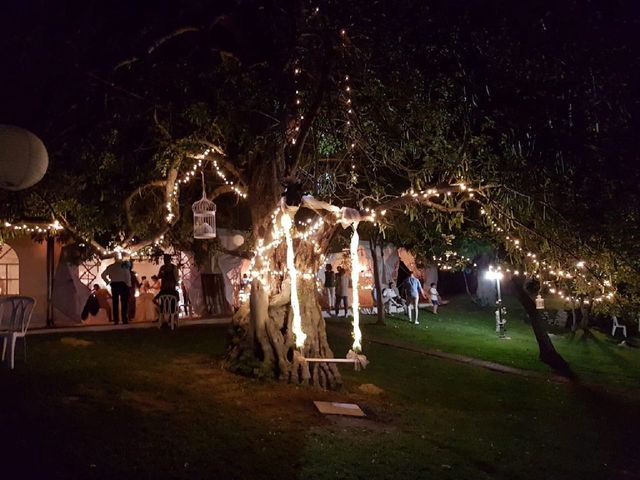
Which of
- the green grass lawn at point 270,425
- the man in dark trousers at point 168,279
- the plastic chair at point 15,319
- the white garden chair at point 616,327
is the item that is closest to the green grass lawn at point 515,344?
the white garden chair at point 616,327

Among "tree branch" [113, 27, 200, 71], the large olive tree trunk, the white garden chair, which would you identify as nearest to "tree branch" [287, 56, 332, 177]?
"tree branch" [113, 27, 200, 71]

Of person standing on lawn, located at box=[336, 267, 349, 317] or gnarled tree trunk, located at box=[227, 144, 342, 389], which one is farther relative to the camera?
person standing on lawn, located at box=[336, 267, 349, 317]

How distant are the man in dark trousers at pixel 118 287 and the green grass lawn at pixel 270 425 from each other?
4.34 metres

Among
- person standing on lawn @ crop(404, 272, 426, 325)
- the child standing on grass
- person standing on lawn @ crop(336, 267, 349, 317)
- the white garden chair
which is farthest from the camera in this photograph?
the child standing on grass

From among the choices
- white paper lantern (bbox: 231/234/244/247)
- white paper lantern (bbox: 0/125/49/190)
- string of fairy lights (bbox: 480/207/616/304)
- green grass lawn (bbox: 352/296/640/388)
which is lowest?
green grass lawn (bbox: 352/296/640/388)

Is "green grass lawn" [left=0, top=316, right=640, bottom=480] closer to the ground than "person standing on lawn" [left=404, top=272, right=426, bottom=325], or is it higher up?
closer to the ground

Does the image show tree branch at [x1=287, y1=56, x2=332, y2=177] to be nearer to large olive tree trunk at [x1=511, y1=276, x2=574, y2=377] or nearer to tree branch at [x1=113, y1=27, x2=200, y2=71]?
tree branch at [x1=113, y1=27, x2=200, y2=71]

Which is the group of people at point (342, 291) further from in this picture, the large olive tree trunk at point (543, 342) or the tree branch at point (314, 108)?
the tree branch at point (314, 108)

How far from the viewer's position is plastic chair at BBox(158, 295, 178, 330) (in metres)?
15.4

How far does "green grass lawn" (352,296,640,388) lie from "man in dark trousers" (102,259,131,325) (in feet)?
20.8

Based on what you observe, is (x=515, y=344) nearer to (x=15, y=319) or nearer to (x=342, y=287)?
(x=342, y=287)

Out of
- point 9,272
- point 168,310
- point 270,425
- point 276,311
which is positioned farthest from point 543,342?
point 9,272

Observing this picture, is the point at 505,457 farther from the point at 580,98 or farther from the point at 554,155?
the point at 580,98

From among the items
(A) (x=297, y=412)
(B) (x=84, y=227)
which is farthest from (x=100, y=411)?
(B) (x=84, y=227)
